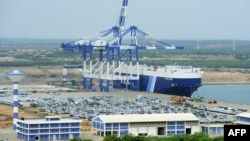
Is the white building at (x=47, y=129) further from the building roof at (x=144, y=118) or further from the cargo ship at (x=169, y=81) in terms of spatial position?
the cargo ship at (x=169, y=81)

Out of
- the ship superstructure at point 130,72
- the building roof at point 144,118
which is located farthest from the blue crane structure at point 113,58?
the building roof at point 144,118

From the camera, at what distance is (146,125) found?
60.3ft

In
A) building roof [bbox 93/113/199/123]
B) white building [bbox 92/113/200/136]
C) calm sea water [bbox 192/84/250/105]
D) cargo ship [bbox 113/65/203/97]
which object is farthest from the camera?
cargo ship [bbox 113/65/203/97]

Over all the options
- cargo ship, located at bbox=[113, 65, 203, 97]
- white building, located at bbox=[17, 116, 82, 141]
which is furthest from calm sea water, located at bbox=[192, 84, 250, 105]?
white building, located at bbox=[17, 116, 82, 141]

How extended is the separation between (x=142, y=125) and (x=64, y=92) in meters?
15.8

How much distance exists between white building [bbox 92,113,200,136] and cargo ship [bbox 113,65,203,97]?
13.4 meters

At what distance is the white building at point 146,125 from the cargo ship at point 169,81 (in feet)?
44.0

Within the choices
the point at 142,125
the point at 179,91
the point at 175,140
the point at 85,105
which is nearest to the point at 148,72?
the point at 179,91

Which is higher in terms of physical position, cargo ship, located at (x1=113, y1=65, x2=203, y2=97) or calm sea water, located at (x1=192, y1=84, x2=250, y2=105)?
cargo ship, located at (x1=113, y1=65, x2=203, y2=97)

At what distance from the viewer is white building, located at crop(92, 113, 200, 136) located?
59.9 ft

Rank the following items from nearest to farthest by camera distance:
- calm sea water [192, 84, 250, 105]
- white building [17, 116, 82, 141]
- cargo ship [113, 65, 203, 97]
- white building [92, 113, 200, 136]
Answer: white building [17, 116, 82, 141]
white building [92, 113, 200, 136]
calm sea water [192, 84, 250, 105]
cargo ship [113, 65, 203, 97]

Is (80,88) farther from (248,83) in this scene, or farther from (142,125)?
(142,125)

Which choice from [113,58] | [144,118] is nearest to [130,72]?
[113,58]

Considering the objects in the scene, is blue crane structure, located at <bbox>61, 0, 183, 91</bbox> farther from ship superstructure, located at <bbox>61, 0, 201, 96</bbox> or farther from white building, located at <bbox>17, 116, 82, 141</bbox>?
white building, located at <bbox>17, 116, 82, 141</bbox>
